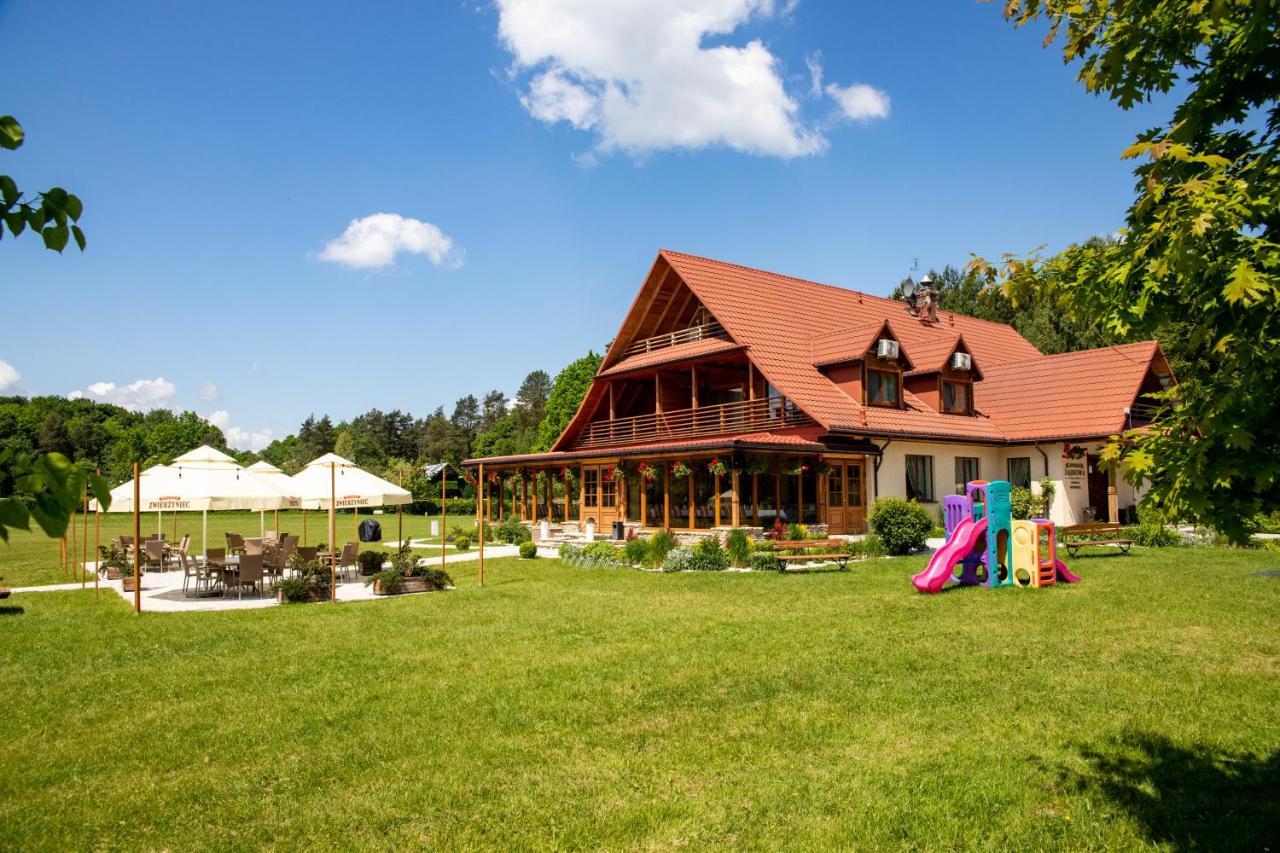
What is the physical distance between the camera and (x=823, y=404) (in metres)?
23.6

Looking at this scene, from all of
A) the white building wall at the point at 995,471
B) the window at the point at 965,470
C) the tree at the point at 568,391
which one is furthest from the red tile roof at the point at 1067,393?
the tree at the point at 568,391

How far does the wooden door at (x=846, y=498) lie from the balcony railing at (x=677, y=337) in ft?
20.8

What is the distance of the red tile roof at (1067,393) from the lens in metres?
25.8

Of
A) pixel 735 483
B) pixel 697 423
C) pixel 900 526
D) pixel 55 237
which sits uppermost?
pixel 697 423

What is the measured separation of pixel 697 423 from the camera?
2683 centimetres

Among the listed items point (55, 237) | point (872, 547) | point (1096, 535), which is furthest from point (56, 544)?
point (55, 237)

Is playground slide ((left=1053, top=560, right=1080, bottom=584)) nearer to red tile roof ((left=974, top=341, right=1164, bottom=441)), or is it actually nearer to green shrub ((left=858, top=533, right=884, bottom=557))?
green shrub ((left=858, top=533, right=884, bottom=557))

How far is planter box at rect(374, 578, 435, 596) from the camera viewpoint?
49.5 ft

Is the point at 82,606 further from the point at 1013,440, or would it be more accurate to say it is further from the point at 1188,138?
the point at 1013,440

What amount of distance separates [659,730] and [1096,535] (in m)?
18.6

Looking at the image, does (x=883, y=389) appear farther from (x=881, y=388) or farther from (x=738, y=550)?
(x=738, y=550)

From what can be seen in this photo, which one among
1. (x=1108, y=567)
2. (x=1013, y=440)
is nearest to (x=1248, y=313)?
(x=1108, y=567)

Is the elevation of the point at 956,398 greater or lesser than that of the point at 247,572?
greater

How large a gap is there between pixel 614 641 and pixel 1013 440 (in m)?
21.6
